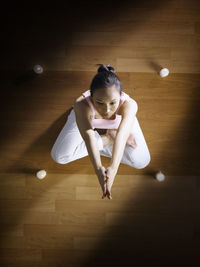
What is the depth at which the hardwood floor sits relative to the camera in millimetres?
1445

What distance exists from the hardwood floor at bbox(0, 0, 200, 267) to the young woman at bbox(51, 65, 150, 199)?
8.2 inches

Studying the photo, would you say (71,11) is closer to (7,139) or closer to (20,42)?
(20,42)

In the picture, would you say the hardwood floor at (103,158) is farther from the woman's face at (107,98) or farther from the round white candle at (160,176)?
the woman's face at (107,98)

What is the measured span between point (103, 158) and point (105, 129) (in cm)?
22

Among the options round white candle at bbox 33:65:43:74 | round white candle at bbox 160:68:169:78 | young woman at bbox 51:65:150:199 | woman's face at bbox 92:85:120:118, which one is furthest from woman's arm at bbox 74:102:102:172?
round white candle at bbox 160:68:169:78

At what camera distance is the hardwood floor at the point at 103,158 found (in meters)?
1.45

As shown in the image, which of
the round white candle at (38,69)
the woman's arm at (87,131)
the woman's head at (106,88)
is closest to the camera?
the woman's head at (106,88)

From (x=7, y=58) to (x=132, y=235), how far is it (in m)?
1.43

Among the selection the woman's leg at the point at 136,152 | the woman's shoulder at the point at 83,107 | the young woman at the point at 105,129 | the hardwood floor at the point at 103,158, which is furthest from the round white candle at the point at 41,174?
the woman's shoulder at the point at 83,107

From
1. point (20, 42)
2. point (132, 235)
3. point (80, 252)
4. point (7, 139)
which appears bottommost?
point (80, 252)

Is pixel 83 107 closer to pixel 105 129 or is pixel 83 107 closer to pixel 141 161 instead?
pixel 105 129

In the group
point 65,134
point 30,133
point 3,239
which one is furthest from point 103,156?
point 3,239

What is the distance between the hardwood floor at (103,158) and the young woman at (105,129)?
207mm

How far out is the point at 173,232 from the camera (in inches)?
59.4
